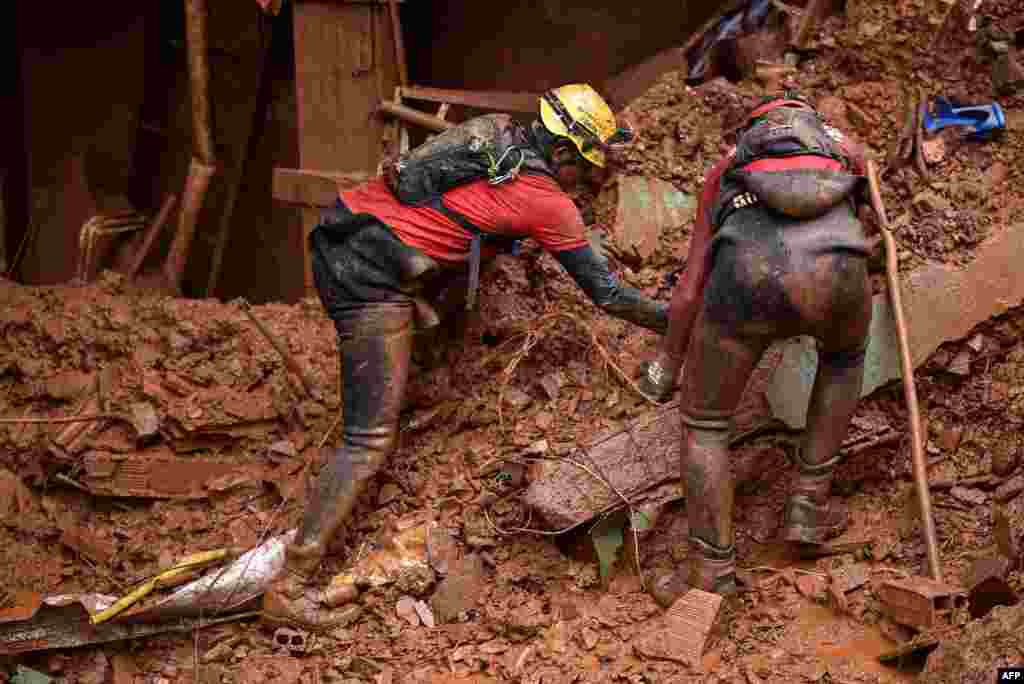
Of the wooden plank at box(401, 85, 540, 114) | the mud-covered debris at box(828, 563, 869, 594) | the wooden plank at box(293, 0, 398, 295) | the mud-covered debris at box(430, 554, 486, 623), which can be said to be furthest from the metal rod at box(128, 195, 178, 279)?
the mud-covered debris at box(828, 563, 869, 594)

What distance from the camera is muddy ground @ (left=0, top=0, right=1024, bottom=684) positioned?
17.2 ft

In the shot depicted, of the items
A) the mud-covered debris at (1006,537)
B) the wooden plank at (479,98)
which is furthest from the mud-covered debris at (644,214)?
the mud-covered debris at (1006,537)

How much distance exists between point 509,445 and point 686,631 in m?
1.37

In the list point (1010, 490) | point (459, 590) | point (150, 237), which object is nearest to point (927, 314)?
point (1010, 490)

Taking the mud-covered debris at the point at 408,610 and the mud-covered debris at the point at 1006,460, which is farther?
the mud-covered debris at the point at 408,610

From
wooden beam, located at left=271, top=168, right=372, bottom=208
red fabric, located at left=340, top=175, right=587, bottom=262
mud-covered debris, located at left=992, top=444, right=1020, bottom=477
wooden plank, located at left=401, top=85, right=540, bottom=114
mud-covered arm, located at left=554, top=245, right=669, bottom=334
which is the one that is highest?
wooden plank, located at left=401, top=85, right=540, bottom=114

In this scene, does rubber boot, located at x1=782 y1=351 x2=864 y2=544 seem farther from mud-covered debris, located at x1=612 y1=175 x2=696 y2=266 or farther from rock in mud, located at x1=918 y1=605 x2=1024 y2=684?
mud-covered debris, located at x1=612 y1=175 x2=696 y2=266

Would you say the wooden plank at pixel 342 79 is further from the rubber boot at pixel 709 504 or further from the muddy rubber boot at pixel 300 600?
the rubber boot at pixel 709 504

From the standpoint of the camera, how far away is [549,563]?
5609mm

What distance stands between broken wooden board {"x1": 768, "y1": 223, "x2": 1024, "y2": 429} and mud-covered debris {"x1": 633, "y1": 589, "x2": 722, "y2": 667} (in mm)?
971

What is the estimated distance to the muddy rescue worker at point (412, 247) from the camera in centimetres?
546

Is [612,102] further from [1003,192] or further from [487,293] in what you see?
[1003,192]

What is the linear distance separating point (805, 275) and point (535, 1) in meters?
3.90

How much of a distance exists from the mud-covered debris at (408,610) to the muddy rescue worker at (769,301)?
45.6 inches
